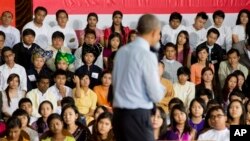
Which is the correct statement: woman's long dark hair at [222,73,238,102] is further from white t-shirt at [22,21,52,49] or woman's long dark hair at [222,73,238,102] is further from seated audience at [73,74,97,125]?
white t-shirt at [22,21,52,49]

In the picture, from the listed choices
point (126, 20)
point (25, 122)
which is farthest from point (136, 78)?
point (126, 20)

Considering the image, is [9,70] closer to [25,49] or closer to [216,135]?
Result: [25,49]

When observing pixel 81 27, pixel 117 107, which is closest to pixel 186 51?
pixel 81 27

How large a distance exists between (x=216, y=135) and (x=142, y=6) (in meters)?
3.19

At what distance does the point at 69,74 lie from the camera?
8094 millimetres

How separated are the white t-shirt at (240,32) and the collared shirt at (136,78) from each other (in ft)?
14.9

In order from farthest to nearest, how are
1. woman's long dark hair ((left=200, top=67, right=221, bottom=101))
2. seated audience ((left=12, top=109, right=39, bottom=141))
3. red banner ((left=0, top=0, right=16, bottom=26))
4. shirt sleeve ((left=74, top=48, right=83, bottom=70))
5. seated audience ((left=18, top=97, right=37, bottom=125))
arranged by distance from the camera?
red banner ((left=0, top=0, right=16, bottom=26))
shirt sleeve ((left=74, top=48, right=83, bottom=70))
woman's long dark hair ((left=200, top=67, right=221, bottom=101))
seated audience ((left=18, top=97, right=37, bottom=125))
seated audience ((left=12, top=109, right=39, bottom=141))

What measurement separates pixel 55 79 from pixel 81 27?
4.31ft

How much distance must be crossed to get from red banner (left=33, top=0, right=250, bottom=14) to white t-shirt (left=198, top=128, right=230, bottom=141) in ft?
9.92

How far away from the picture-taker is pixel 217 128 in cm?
639

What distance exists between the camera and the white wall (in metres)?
9.05

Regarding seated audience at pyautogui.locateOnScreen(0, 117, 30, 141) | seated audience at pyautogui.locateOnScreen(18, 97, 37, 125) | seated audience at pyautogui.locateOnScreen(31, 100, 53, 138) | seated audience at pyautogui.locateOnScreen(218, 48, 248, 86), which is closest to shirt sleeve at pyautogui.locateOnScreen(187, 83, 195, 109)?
seated audience at pyautogui.locateOnScreen(218, 48, 248, 86)

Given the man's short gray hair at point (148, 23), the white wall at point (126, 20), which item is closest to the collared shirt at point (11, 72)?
the white wall at point (126, 20)

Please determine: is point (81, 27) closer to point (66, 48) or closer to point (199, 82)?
point (66, 48)
